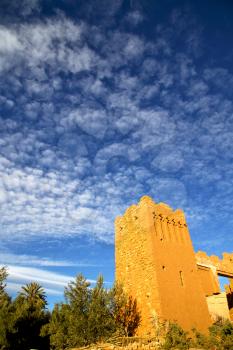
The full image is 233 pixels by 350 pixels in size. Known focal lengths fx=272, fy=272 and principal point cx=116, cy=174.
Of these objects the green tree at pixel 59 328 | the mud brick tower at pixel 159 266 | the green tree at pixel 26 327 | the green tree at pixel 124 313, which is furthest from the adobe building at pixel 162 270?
the green tree at pixel 26 327

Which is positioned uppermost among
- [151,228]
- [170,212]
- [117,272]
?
[170,212]

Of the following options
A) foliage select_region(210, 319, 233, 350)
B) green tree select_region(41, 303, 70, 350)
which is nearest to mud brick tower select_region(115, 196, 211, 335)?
foliage select_region(210, 319, 233, 350)

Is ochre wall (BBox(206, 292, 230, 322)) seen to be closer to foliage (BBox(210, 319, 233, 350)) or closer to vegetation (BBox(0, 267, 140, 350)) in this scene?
foliage (BBox(210, 319, 233, 350))

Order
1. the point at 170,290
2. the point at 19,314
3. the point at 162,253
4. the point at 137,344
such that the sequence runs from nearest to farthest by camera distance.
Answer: the point at 137,344, the point at 170,290, the point at 162,253, the point at 19,314

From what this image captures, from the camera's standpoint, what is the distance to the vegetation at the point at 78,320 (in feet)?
44.1

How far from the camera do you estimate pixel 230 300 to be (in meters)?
25.2

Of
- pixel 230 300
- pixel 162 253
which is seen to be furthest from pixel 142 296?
pixel 230 300

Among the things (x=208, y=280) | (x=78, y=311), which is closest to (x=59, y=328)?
(x=78, y=311)

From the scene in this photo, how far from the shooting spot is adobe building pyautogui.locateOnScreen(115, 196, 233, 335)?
48.1ft

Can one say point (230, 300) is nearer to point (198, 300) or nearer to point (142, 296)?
point (198, 300)

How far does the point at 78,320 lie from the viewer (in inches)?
527

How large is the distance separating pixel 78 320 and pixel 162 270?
5.23m

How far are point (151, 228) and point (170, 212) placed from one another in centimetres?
301

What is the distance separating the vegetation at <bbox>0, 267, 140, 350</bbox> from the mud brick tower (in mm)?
1103
